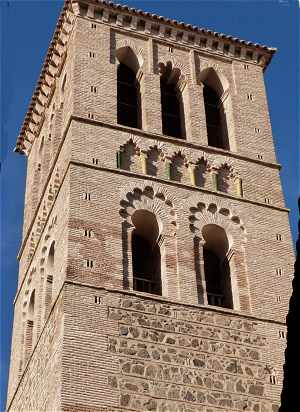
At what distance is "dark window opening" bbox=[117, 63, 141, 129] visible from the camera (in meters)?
19.5

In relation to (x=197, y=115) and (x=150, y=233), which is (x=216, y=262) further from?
(x=197, y=115)

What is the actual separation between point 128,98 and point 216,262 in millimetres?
4254

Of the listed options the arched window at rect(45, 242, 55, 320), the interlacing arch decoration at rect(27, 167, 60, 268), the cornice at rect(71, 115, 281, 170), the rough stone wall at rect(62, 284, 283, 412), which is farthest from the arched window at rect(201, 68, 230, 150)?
the rough stone wall at rect(62, 284, 283, 412)

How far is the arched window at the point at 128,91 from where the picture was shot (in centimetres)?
1952

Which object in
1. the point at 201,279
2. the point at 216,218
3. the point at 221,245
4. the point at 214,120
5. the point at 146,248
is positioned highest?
the point at 214,120

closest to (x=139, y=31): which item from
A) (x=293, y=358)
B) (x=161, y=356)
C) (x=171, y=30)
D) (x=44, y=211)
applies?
(x=171, y=30)

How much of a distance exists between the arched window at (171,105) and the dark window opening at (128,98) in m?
0.58

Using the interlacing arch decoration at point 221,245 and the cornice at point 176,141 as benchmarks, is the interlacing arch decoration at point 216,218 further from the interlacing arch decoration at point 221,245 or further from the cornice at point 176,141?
the cornice at point 176,141

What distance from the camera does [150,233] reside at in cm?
1744

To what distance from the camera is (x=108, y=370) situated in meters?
14.3

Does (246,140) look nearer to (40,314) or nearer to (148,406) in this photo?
(40,314)

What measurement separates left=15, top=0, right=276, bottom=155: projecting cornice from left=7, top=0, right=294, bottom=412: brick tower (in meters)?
0.04

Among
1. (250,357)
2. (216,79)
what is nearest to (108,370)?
(250,357)

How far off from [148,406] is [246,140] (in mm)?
7124
